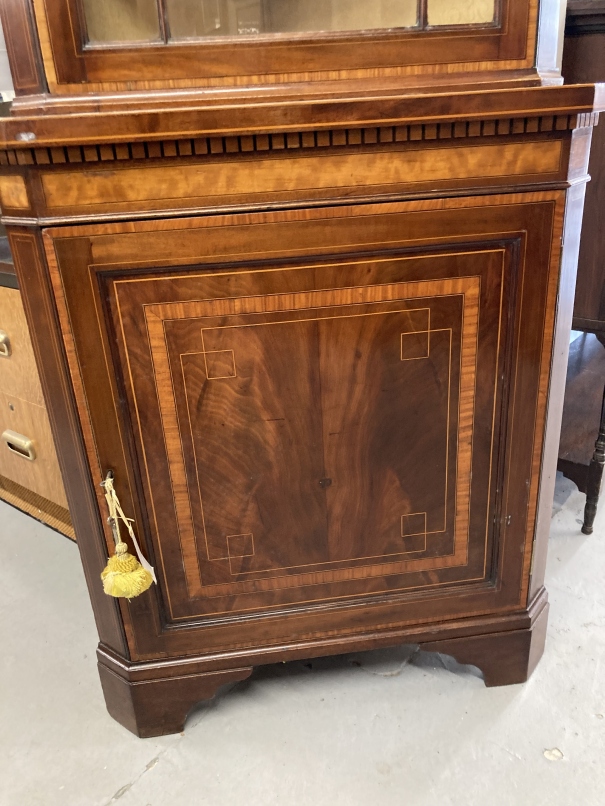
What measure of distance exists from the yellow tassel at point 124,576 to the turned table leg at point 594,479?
0.99 meters

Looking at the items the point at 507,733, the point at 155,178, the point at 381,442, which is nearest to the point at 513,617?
the point at 507,733

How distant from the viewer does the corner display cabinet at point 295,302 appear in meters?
0.75

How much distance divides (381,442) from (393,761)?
0.50m

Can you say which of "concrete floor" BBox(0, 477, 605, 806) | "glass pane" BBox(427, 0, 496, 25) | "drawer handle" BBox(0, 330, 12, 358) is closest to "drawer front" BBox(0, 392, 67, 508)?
"drawer handle" BBox(0, 330, 12, 358)

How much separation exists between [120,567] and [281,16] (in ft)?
2.41

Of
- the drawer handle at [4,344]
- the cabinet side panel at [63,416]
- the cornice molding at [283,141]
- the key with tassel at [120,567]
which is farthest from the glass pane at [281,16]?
the drawer handle at [4,344]

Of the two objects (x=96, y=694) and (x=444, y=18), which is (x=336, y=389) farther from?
(x=96, y=694)

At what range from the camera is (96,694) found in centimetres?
116

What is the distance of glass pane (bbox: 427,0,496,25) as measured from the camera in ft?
2.54

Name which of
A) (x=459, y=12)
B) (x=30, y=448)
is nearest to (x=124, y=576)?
(x=30, y=448)

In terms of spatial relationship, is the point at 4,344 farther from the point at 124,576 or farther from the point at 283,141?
the point at 283,141

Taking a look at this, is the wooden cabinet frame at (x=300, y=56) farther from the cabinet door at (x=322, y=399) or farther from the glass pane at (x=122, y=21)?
the cabinet door at (x=322, y=399)

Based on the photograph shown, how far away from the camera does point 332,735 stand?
106 cm

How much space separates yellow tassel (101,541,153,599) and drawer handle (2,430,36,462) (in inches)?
26.5
